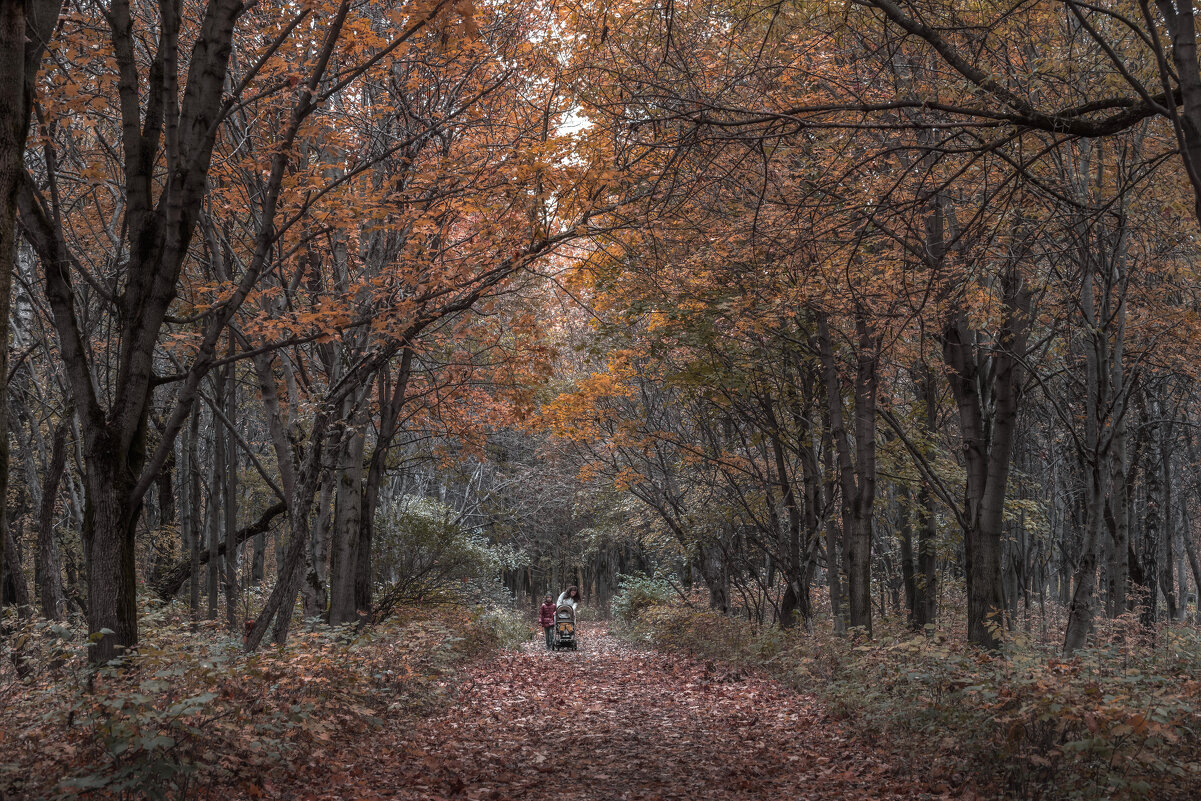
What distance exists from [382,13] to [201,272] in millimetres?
5087

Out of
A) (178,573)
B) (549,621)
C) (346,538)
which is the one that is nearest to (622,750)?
(346,538)

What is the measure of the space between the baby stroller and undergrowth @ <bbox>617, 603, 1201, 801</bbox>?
12339 mm

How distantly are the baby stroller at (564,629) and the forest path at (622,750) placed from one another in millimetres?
8000

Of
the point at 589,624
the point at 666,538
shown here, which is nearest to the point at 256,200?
the point at 666,538

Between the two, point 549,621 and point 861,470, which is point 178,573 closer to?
point 549,621

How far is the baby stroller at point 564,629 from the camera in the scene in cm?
2122

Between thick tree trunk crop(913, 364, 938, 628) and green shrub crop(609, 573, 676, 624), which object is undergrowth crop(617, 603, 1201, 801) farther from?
green shrub crop(609, 573, 676, 624)

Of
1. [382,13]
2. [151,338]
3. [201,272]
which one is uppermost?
[382,13]

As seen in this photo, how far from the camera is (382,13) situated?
10898 millimetres

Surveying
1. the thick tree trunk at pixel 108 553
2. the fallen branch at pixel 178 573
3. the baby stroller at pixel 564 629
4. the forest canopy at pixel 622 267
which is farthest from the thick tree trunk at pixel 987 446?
the baby stroller at pixel 564 629

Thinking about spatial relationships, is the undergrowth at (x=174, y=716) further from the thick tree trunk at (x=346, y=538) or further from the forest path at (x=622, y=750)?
the thick tree trunk at (x=346, y=538)

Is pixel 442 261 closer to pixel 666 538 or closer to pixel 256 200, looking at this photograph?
pixel 256 200

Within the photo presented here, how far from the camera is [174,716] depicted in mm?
4629

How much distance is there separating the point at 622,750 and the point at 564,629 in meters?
13.4
